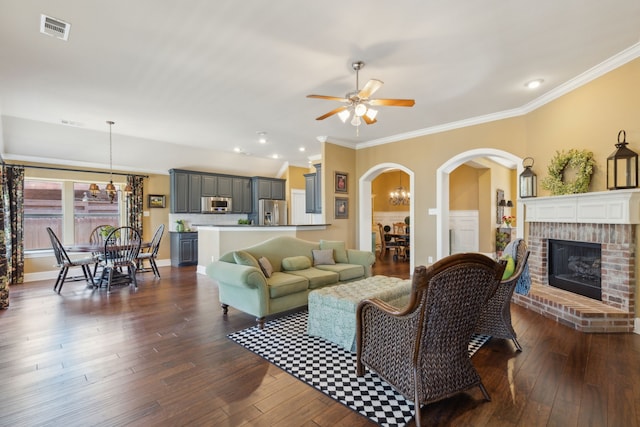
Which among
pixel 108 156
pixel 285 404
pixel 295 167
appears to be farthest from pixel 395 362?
pixel 295 167

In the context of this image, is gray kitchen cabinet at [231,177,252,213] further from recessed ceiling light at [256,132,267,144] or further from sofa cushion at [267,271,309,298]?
sofa cushion at [267,271,309,298]

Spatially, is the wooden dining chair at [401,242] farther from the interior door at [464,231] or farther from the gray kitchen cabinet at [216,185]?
the gray kitchen cabinet at [216,185]

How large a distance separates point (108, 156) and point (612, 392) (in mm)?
8628

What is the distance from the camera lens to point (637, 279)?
128 inches

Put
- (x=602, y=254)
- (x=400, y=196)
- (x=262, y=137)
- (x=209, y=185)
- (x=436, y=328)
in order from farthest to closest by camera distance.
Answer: (x=400, y=196) → (x=209, y=185) → (x=262, y=137) → (x=602, y=254) → (x=436, y=328)

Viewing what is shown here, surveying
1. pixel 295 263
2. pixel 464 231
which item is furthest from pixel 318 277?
pixel 464 231

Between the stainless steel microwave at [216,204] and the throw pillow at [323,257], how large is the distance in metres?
4.64

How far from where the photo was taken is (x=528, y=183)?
14.8 ft

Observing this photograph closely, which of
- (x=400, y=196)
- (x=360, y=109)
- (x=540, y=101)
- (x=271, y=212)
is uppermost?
(x=540, y=101)

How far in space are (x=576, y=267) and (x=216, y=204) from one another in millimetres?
7787

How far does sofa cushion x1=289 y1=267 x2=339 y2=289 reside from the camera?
13.0 feet

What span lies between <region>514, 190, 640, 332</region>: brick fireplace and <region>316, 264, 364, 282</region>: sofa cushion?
2254 mm

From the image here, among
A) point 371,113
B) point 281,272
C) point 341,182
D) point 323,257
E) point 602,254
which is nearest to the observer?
point 371,113

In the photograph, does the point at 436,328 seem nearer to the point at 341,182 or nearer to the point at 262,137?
the point at 341,182
